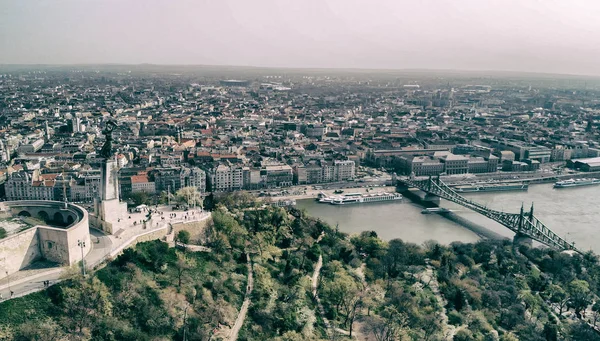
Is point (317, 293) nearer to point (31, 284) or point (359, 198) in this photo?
point (31, 284)

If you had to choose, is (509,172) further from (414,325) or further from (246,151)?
(414,325)

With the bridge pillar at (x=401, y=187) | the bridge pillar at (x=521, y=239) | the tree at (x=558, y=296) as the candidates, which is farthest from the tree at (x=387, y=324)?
the bridge pillar at (x=401, y=187)

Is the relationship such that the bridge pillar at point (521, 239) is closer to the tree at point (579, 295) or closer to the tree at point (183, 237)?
the tree at point (579, 295)

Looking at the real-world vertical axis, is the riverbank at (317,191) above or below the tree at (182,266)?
below

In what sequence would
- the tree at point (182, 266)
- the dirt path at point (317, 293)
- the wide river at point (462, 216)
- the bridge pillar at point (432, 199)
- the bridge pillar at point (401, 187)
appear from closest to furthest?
the dirt path at point (317, 293), the tree at point (182, 266), the wide river at point (462, 216), the bridge pillar at point (432, 199), the bridge pillar at point (401, 187)

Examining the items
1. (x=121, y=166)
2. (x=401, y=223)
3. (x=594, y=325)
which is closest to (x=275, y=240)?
(x=401, y=223)

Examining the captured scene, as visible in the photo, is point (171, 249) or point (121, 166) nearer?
point (171, 249)

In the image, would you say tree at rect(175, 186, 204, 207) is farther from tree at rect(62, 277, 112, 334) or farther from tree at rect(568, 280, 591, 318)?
tree at rect(568, 280, 591, 318)

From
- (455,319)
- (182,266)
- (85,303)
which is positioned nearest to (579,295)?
(455,319)

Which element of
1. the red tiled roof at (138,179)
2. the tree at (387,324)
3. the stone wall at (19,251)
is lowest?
the tree at (387,324)
